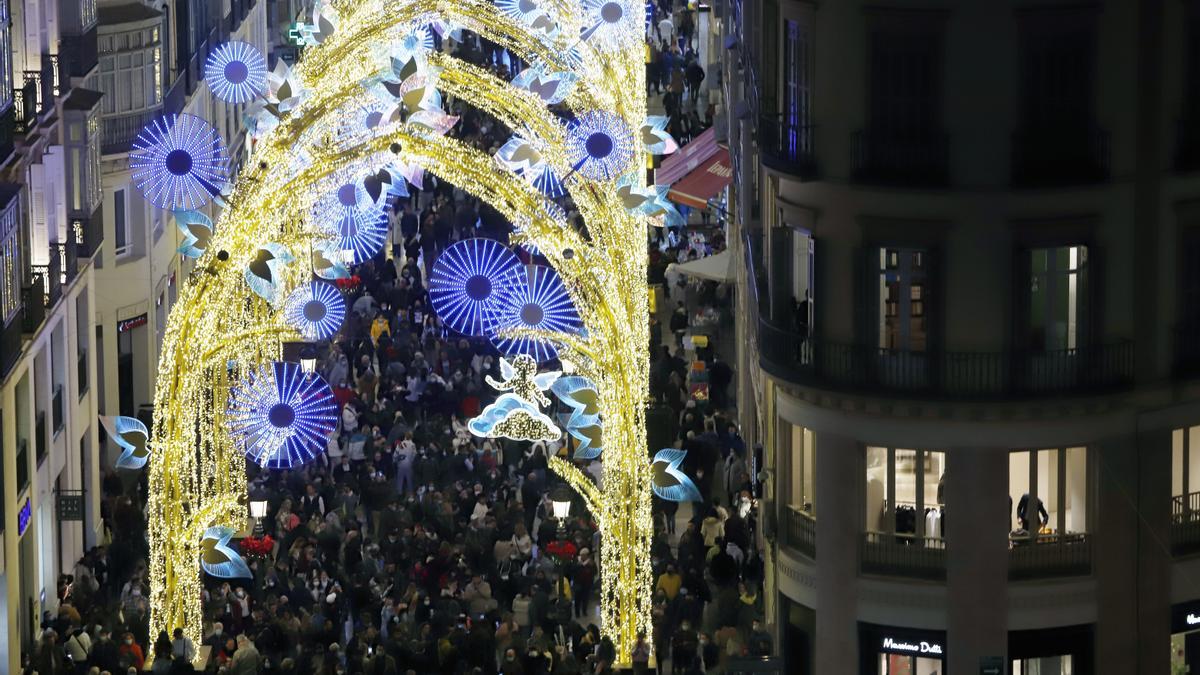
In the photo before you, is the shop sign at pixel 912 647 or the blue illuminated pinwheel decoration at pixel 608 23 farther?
the blue illuminated pinwheel decoration at pixel 608 23

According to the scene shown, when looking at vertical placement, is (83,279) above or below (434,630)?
above

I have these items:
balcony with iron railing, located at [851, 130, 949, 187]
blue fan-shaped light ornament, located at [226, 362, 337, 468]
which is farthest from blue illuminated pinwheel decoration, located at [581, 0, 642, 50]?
balcony with iron railing, located at [851, 130, 949, 187]

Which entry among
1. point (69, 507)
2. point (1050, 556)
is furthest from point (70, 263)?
point (1050, 556)

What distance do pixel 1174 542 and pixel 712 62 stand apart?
1760 inches

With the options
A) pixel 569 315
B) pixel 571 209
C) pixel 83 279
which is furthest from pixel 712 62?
pixel 569 315

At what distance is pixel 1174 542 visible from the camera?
37750mm

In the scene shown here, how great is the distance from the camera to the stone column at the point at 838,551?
123 feet

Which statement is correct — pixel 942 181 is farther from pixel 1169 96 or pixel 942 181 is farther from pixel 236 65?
pixel 236 65

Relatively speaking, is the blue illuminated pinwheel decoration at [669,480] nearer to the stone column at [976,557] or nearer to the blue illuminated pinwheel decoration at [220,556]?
the blue illuminated pinwheel decoration at [220,556]

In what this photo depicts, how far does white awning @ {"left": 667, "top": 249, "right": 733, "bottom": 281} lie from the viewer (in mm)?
61250

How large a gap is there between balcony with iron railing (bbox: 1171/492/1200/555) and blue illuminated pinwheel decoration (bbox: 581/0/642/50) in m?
22.7

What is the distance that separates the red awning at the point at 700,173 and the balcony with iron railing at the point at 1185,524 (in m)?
20.6

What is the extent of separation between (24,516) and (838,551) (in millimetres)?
16387

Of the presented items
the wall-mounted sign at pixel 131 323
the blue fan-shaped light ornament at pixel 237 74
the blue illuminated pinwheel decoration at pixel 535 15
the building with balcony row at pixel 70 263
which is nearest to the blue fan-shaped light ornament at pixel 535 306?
the blue fan-shaped light ornament at pixel 237 74
